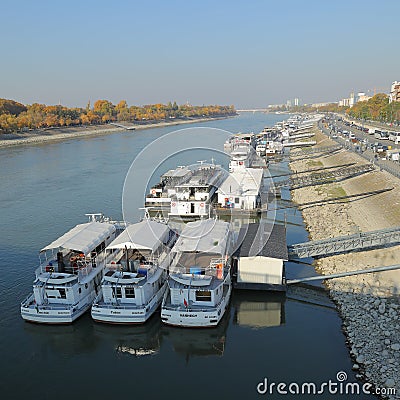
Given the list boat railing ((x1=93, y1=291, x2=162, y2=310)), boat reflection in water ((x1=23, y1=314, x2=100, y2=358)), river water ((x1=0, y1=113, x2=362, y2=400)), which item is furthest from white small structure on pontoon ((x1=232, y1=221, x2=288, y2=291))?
boat reflection in water ((x1=23, y1=314, x2=100, y2=358))

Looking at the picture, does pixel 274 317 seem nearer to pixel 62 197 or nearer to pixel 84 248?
pixel 84 248

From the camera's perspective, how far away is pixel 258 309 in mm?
16781

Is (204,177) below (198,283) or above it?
above

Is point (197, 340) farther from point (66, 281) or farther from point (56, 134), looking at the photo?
point (56, 134)

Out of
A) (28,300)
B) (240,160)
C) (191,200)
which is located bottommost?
(28,300)

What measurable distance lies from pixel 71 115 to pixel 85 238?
11524 centimetres

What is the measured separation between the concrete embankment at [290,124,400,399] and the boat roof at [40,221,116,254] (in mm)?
10926

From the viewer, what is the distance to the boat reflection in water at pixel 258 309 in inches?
631

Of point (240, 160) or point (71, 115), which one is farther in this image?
point (71, 115)

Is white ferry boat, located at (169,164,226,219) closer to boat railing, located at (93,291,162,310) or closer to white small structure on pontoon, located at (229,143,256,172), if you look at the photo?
white small structure on pontoon, located at (229,143,256,172)

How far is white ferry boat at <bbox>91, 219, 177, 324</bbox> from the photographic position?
15.3m

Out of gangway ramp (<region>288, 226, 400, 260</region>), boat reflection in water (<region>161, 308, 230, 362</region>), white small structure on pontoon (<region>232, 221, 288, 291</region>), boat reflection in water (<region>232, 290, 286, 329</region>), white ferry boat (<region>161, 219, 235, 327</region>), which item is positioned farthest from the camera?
gangway ramp (<region>288, 226, 400, 260</region>)

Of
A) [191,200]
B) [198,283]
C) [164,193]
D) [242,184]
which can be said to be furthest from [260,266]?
[164,193]

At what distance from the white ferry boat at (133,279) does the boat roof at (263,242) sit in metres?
3.65
